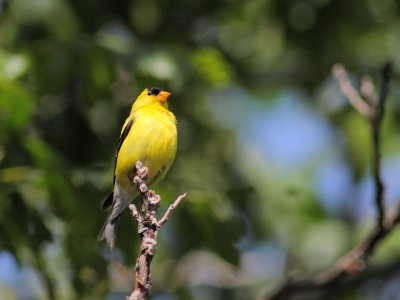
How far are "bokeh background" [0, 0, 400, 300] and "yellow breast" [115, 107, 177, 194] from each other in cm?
15

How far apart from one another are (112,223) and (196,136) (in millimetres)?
3352

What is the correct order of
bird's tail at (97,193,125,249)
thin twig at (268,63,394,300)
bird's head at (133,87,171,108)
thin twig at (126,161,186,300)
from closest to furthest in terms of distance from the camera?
1. thin twig at (126,161,186,300)
2. thin twig at (268,63,394,300)
3. bird's tail at (97,193,125,249)
4. bird's head at (133,87,171,108)

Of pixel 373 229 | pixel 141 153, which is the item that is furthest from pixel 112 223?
pixel 373 229

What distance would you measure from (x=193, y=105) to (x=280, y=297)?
138 inches

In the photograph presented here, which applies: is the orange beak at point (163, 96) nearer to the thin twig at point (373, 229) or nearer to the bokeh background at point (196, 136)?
the bokeh background at point (196, 136)

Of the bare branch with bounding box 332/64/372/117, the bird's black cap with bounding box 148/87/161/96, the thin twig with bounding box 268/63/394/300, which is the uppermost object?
the bird's black cap with bounding box 148/87/161/96

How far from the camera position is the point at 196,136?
8.31 metres

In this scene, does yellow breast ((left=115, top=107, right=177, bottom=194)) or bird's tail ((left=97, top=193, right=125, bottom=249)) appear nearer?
bird's tail ((left=97, top=193, right=125, bottom=249))

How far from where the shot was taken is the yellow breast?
5.33 meters

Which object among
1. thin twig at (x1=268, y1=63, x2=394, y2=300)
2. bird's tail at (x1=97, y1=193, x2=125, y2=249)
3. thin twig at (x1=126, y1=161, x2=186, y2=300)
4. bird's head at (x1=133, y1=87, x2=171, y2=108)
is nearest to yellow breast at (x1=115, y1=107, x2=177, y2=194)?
bird's tail at (x1=97, y1=193, x2=125, y2=249)

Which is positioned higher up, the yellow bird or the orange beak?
the orange beak

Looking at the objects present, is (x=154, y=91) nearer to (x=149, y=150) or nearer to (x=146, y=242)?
(x=149, y=150)

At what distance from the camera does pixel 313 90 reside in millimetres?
7965

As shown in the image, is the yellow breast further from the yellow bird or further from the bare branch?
the bare branch
